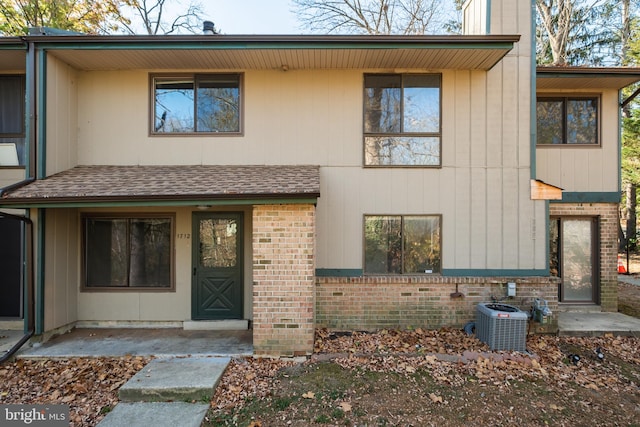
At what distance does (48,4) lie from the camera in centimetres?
1170

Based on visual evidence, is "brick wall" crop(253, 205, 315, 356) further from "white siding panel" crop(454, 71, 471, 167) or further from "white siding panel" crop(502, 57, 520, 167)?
"white siding panel" crop(502, 57, 520, 167)

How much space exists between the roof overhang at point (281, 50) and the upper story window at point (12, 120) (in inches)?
59.3

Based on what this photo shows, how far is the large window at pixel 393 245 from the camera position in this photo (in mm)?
6211

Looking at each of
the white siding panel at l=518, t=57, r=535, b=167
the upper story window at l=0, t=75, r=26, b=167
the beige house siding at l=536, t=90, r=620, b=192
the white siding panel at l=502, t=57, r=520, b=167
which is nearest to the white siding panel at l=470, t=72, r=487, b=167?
the white siding panel at l=502, t=57, r=520, b=167

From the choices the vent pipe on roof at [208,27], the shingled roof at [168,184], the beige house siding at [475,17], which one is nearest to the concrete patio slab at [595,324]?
the shingled roof at [168,184]

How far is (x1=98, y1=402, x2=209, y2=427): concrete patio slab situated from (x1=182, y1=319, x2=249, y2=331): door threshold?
2285 mm

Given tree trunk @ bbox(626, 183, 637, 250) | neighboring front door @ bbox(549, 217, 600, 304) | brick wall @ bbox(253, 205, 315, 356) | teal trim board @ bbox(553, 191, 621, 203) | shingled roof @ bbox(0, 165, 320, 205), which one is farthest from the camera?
tree trunk @ bbox(626, 183, 637, 250)

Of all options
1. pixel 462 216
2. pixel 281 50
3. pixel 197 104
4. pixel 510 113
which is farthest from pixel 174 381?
pixel 510 113

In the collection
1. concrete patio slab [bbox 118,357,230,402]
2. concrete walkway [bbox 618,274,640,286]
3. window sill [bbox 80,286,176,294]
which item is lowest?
concrete patio slab [bbox 118,357,230,402]

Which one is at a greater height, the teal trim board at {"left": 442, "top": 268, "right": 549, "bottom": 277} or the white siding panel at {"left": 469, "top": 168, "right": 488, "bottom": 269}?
the white siding panel at {"left": 469, "top": 168, "right": 488, "bottom": 269}

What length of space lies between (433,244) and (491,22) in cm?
443

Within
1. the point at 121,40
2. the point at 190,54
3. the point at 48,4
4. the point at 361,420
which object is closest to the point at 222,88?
the point at 190,54

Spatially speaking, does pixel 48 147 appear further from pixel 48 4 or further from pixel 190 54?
pixel 48 4

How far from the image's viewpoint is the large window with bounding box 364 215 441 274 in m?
6.21
